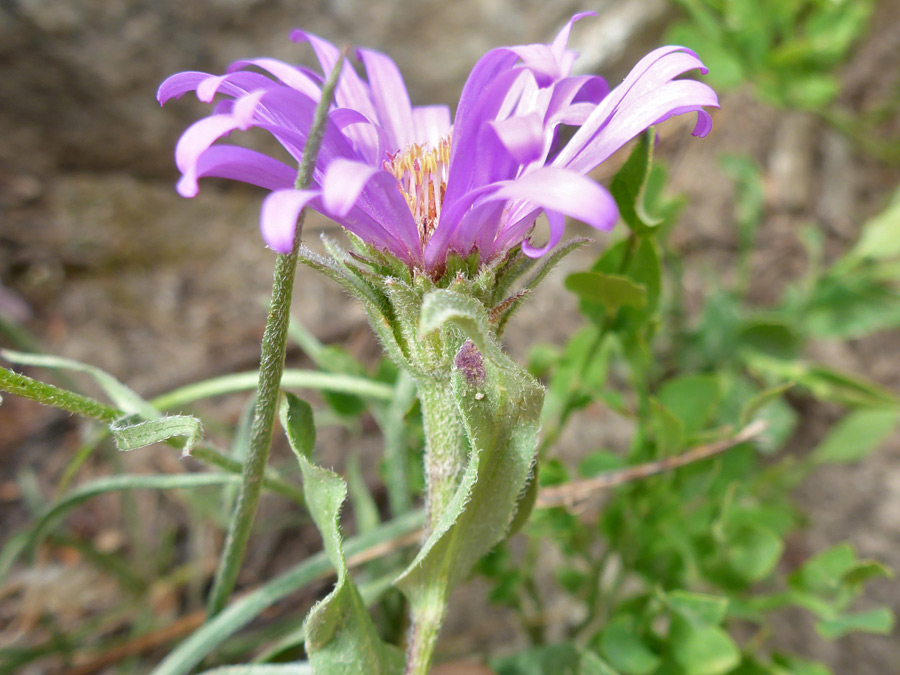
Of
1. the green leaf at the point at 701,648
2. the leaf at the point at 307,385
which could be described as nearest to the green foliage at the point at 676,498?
the green leaf at the point at 701,648

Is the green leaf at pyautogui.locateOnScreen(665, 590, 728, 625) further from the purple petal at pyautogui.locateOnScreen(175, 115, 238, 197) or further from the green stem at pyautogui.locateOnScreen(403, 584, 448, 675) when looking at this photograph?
the purple petal at pyautogui.locateOnScreen(175, 115, 238, 197)

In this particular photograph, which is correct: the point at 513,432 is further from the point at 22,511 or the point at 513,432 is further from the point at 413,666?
the point at 22,511

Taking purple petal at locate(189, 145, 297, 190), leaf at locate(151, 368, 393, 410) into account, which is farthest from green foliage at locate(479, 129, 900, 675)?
purple petal at locate(189, 145, 297, 190)

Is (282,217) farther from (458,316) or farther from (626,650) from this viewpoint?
(626,650)

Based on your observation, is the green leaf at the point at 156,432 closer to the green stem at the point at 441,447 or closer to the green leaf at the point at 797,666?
the green stem at the point at 441,447

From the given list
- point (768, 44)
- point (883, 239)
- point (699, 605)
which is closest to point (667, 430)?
point (699, 605)

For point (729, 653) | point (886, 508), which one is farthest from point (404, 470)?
point (886, 508)

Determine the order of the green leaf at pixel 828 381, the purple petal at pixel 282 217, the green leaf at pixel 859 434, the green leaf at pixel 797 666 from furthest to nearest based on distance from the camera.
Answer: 1. the green leaf at pixel 859 434
2. the green leaf at pixel 828 381
3. the green leaf at pixel 797 666
4. the purple petal at pixel 282 217
